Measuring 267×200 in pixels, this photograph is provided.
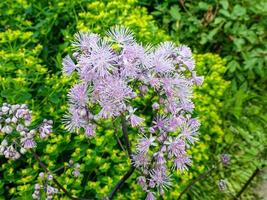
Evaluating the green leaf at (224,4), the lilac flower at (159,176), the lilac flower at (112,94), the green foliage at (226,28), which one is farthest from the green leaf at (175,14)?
the lilac flower at (112,94)

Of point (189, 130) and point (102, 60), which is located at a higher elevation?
point (102, 60)

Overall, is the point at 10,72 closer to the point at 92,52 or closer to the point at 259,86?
the point at 92,52

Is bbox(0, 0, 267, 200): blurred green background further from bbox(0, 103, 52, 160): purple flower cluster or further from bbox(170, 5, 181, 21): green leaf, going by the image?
bbox(0, 103, 52, 160): purple flower cluster

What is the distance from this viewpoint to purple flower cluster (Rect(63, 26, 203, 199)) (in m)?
1.63

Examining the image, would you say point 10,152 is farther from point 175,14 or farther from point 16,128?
point 175,14

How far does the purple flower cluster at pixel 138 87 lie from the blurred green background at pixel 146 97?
2.52 feet

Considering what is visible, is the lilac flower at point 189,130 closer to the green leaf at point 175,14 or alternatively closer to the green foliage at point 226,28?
the green foliage at point 226,28

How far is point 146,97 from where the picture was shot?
295 cm

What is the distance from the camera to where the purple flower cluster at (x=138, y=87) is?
1.63 m

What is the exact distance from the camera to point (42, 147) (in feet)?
8.75

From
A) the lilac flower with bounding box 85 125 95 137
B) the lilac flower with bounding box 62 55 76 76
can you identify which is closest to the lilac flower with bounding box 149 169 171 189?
the lilac flower with bounding box 85 125 95 137

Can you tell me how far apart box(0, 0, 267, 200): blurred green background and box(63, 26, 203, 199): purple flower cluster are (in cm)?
A: 77

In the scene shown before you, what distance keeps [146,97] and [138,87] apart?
1196 mm

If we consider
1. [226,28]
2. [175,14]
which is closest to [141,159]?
[175,14]
